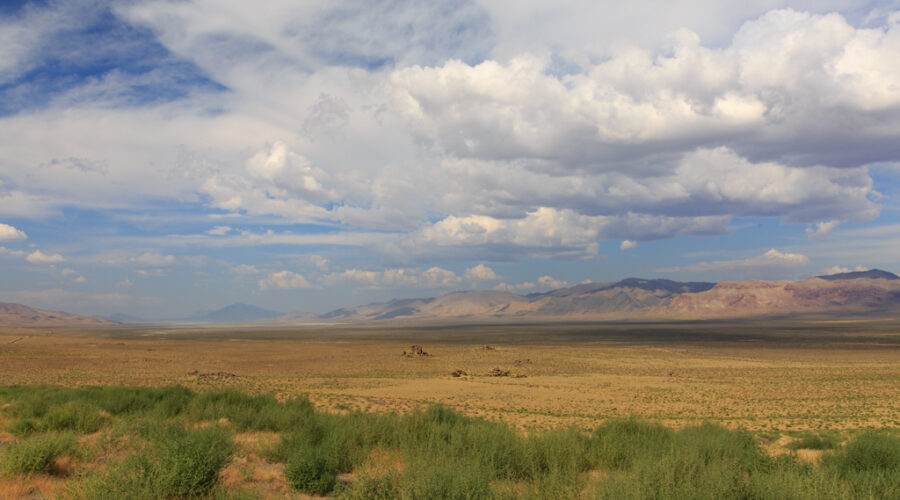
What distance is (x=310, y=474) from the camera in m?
9.39

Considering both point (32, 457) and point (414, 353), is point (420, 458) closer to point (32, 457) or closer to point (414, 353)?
point (32, 457)

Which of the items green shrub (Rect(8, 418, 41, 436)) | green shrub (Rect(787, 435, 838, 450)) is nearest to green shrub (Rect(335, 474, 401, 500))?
green shrub (Rect(8, 418, 41, 436))

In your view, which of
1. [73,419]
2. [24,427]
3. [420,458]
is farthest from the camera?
[73,419]

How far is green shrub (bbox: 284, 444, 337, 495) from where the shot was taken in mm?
9273

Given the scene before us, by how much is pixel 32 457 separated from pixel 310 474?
16.1ft

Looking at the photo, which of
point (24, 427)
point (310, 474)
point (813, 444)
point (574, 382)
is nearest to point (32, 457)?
point (310, 474)

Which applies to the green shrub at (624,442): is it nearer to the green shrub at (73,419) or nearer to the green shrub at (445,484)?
the green shrub at (445,484)

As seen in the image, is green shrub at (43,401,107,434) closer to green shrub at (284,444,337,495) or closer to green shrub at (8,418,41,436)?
green shrub at (8,418,41,436)

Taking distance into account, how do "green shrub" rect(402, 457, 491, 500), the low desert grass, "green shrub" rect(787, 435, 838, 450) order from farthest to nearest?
→ "green shrub" rect(787, 435, 838, 450) < the low desert grass < "green shrub" rect(402, 457, 491, 500)

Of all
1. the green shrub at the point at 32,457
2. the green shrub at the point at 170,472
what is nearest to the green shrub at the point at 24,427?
the green shrub at the point at 32,457

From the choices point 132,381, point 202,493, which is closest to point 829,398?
point 202,493

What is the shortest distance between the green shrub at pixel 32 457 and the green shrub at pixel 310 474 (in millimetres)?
4375

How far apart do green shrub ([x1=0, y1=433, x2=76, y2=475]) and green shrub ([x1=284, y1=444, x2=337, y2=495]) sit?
4.38 m

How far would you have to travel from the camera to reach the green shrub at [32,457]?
29.5ft
